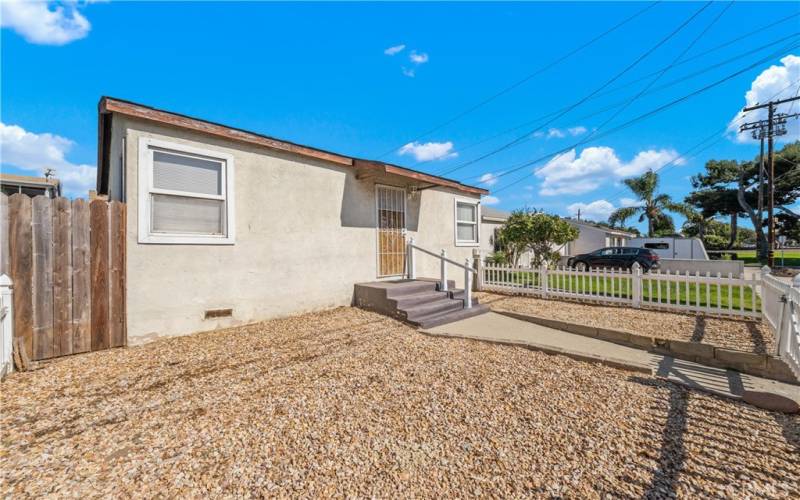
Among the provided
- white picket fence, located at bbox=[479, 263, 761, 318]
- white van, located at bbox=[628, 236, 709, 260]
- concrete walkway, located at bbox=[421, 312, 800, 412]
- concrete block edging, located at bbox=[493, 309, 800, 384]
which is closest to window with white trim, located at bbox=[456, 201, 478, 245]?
white picket fence, located at bbox=[479, 263, 761, 318]

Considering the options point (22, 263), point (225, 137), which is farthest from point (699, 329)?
point (22, 263)

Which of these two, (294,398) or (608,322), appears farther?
(608,322)

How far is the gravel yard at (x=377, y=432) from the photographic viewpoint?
2.03m

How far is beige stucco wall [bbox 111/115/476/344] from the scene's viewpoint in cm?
495

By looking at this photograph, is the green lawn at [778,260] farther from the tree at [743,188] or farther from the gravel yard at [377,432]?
the gravel yard at [377,432]

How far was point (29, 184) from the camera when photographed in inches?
502

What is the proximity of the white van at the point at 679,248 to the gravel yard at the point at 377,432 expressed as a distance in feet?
84.0

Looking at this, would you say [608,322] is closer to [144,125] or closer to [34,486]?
[34,486]

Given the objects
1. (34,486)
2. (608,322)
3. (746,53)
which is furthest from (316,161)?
(746,53)

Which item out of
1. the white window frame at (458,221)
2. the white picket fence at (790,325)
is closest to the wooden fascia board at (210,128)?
the white window frame at (458,221)

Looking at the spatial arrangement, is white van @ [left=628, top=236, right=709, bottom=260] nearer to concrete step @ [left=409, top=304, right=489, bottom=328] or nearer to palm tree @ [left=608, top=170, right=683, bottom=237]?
palm tree @ [left=608, top=170, right=683, bottom=237]

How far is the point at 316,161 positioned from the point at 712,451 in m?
7.13

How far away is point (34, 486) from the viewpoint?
1982 millimetres

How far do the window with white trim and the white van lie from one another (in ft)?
63.6
